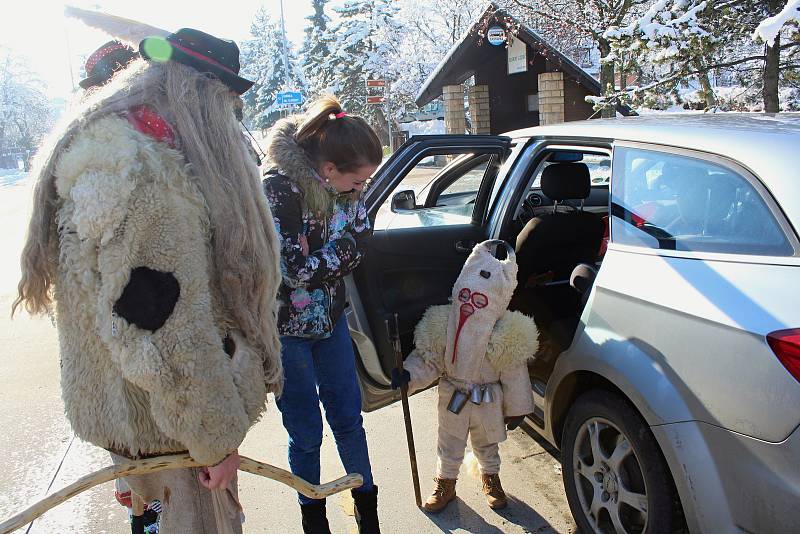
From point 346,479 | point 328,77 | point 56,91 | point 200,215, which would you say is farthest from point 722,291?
point 56,91

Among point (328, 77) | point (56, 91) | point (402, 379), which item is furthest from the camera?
point (56, 91)

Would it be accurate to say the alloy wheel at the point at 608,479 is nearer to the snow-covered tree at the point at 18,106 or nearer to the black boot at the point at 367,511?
the black boot at the point at 367,511

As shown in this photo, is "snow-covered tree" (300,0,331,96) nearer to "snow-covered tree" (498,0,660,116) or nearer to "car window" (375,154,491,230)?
"snow-covered tree" (498,0,660,116)

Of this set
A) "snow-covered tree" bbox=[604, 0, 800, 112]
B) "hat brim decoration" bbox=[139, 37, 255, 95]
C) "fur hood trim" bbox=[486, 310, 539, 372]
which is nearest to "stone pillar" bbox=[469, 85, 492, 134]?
"snow-covered tree" bbox=[604, 0, 800, 112]

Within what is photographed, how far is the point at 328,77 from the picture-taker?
3844 cm

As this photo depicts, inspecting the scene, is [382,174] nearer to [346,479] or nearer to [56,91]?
[346,479]

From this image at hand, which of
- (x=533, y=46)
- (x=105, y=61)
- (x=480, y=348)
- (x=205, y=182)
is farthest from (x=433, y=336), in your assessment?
(x=533, y=46)

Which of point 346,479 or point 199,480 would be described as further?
point 346,479

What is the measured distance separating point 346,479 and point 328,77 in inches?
1520

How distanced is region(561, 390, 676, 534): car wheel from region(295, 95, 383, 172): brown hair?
4.14 ft

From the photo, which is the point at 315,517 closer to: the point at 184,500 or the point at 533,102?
the point at 184,500

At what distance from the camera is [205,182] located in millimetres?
1478

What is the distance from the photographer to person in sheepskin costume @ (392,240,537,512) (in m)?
2.76

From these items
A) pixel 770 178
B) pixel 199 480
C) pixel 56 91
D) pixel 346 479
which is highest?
pixel 56 91
